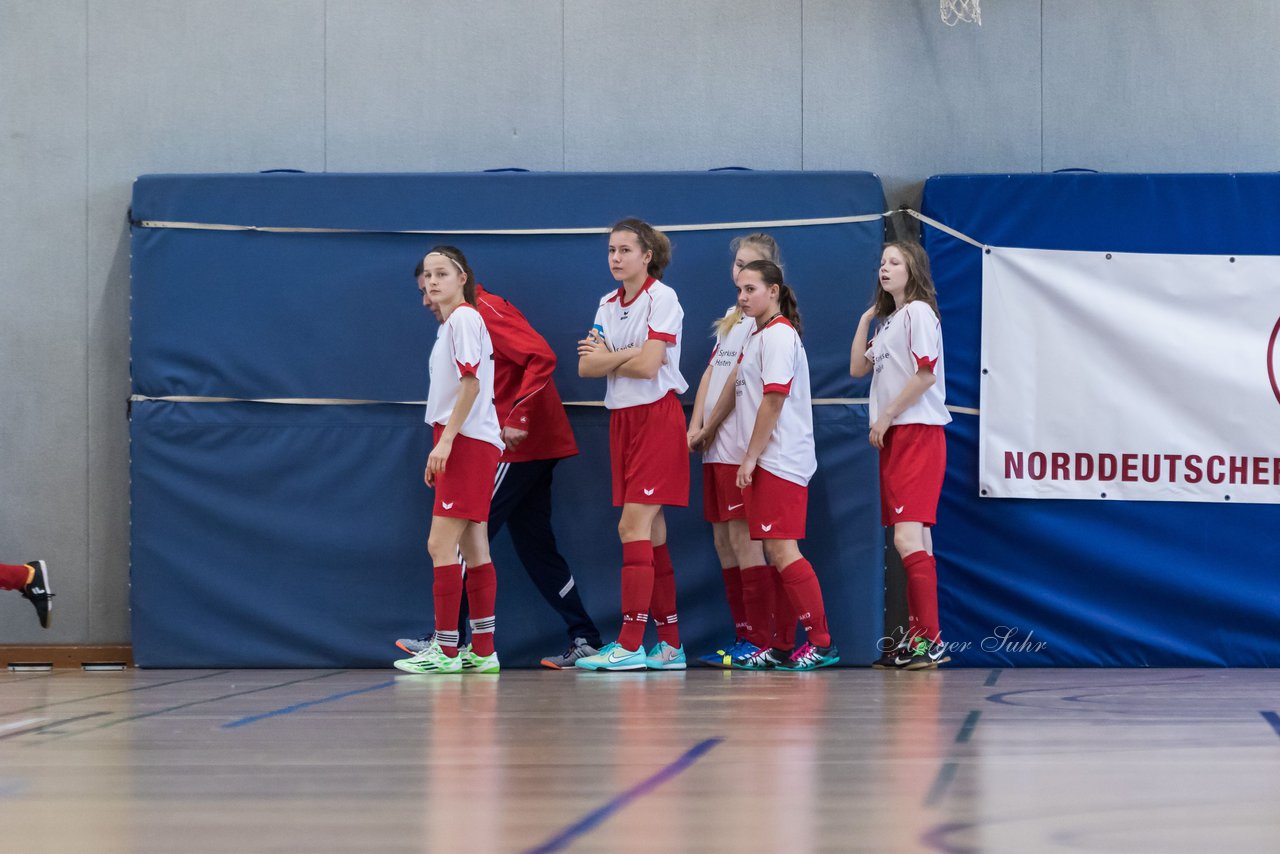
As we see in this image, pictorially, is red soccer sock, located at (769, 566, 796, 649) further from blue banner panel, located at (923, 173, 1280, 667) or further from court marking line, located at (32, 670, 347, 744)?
court marking line, located at (32, 670, 347, 744)

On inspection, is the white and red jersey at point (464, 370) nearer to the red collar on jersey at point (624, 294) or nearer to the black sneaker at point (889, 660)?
the red collar on jersey at point (624, 294)

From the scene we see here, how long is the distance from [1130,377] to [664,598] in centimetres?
207

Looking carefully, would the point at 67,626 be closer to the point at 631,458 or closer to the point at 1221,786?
the point at 631,458

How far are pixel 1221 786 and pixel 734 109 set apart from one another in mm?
4033

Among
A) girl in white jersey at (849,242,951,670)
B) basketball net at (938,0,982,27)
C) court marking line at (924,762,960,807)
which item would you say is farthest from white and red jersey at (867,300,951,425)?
court marking line at (924,762,960,807)

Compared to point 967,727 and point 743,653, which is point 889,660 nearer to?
point 743,653

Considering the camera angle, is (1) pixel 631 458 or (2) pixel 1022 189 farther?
(2) pixel 1022 189

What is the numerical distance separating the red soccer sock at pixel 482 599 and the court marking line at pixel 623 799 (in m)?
2.17

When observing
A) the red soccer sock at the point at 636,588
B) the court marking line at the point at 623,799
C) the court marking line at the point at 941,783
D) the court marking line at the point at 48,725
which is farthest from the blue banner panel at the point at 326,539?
the court marking line at the point at 941,783

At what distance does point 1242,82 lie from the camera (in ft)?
18.8

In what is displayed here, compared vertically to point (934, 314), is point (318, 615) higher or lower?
lower

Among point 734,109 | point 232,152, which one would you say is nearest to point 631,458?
point 734,109

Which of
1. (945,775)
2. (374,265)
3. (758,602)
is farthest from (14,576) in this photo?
(945,775)

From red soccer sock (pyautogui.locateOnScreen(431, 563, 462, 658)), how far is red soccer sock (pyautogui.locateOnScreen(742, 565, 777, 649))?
1.07 m
